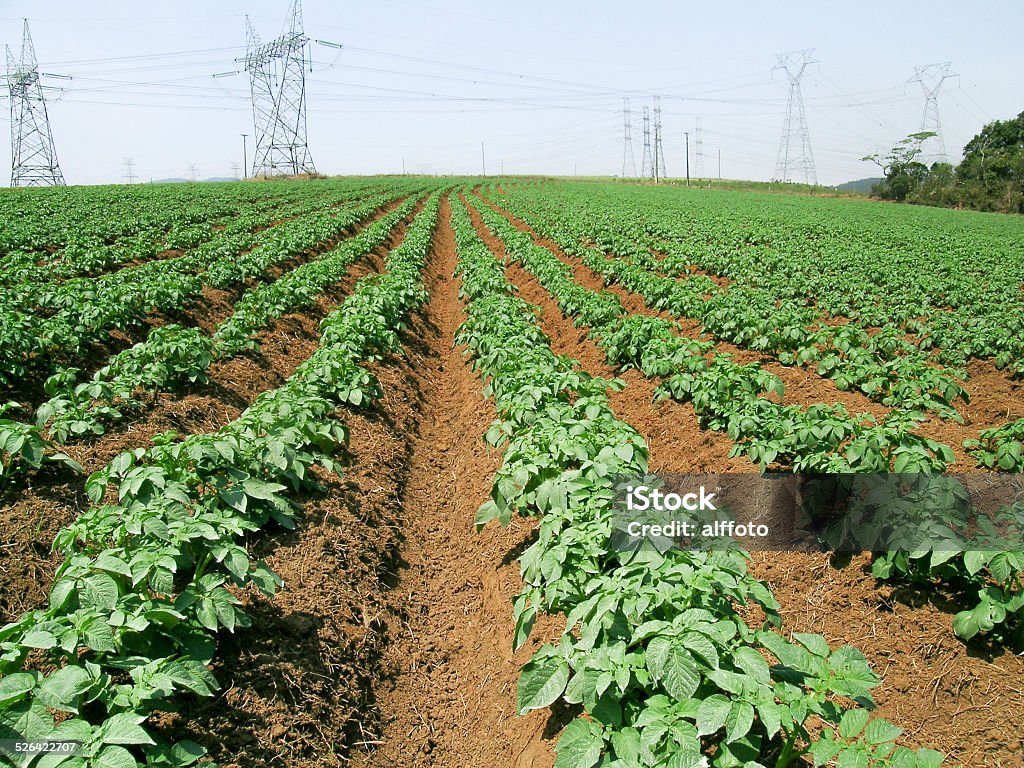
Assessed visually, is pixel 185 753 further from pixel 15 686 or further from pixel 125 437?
pixel 125 437

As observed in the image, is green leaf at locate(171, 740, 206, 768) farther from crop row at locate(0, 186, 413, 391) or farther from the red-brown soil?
crop row at locate(0, 186, 413, 391)

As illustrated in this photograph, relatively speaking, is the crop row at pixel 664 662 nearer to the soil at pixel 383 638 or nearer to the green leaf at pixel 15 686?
the soil at pixel 383 638

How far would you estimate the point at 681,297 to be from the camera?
1064 centimetres

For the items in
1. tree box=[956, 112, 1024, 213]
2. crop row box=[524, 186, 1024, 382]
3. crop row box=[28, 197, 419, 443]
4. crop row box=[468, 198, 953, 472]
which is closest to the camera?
crop row box=[468, 198, 953, 472]

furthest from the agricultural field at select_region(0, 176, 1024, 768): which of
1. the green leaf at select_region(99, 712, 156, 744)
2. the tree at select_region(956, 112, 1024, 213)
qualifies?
the tree at select_region(956, 112, 1024, 213)

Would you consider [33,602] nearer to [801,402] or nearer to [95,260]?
[801,402]

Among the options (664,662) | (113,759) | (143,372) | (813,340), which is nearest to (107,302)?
(143,372)

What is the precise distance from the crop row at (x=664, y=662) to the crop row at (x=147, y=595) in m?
1.42

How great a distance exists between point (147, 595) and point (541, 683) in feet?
6.50

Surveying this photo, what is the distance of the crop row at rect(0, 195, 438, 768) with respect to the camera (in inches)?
86.0

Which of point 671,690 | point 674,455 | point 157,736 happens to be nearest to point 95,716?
point 157,736

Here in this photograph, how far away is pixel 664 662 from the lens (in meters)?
2.33

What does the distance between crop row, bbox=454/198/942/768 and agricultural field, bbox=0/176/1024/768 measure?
2cm

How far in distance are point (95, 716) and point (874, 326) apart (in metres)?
12.1
